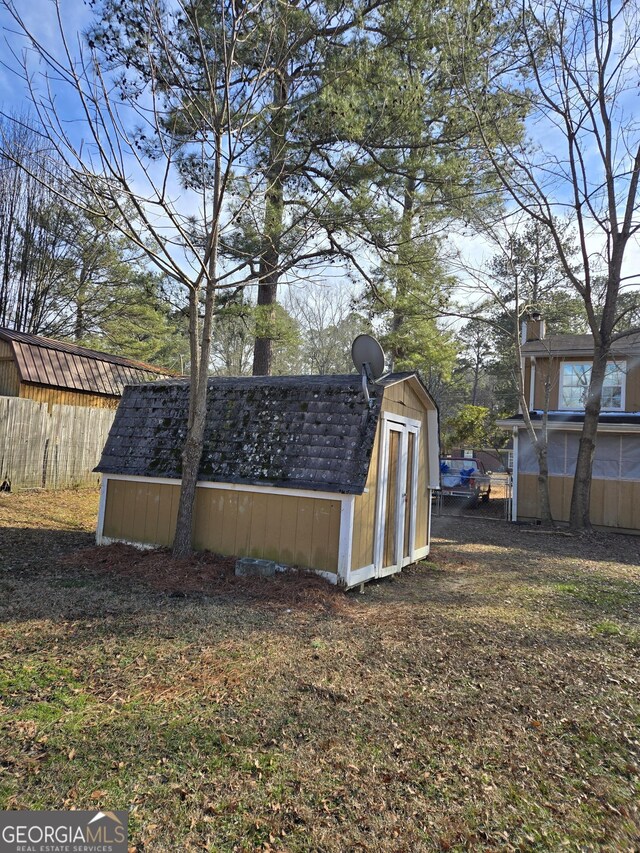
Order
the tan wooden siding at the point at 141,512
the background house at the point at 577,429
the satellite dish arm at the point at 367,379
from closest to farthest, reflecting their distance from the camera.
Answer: the satellite dish arm at the point at 367,379 → the tan wooden siding at the point at 141,512 → the background house at the point at 577,429

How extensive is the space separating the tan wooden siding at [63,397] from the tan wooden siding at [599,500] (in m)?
12.1

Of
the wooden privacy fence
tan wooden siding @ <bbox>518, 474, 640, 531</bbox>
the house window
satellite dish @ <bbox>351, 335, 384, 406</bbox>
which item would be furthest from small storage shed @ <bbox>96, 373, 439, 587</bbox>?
the house window

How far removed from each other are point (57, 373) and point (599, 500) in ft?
48.1

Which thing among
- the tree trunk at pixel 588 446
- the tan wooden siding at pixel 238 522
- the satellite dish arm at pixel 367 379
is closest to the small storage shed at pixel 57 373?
the tan wooden siding at pixel 238 522

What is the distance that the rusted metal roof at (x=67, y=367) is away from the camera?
1241 centimetres

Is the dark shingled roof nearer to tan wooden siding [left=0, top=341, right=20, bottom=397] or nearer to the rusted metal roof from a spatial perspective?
the rusted metal roof

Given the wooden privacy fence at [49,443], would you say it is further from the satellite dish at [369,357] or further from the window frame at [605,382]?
the window frame at [605,382]

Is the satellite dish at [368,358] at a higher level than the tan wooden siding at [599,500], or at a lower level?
higher

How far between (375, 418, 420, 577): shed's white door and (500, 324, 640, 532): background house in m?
7.46

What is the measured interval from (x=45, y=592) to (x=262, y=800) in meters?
3.87

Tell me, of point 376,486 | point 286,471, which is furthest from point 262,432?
point 376,486

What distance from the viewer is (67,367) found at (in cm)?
1347

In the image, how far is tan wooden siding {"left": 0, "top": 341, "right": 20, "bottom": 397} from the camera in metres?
12.4

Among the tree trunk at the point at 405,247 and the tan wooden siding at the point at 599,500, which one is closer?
the tree trunk at the point at 405,247
